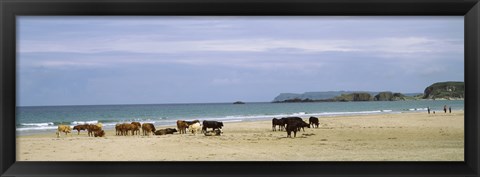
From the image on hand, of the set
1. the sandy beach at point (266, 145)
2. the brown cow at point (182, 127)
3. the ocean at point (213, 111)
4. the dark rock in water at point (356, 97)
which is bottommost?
the sandy beach at point (266, 145)

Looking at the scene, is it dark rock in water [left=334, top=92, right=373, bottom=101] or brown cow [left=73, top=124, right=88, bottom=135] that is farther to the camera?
dark rock in water [left=334, top=92, right=373, bottom=101]

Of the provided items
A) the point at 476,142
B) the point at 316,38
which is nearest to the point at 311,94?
the point at 316,38

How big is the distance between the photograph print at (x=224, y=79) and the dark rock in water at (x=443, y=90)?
0.07ft

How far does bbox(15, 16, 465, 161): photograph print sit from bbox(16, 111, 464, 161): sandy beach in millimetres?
28

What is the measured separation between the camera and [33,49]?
17.4ft

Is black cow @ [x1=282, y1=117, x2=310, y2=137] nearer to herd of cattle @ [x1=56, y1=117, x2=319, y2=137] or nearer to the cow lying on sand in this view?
herd of cattle @ [x1=56, y1=117, x2=319, y2=137]

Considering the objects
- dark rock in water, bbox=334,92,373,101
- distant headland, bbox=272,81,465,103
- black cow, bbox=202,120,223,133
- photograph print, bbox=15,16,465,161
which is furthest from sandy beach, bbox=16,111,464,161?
dark rock in water, bbox=334,92,373,101

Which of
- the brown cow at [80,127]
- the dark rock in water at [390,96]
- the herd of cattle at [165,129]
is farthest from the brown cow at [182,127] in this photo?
the dark rock in water at [390,96]

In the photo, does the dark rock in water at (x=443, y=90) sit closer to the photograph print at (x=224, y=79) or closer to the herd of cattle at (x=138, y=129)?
the photograph print at (x=224, y=79)

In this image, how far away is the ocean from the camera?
6930mm

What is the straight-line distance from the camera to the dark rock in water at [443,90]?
5768 mm

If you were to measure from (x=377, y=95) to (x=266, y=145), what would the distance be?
2.58 m

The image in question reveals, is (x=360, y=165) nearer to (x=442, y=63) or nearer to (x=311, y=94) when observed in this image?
(x=442, y=63)

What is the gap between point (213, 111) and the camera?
8.54m
